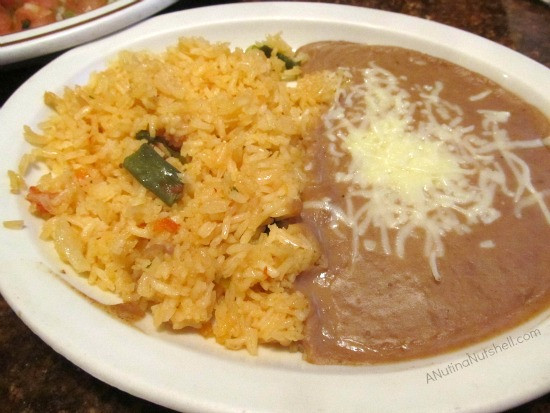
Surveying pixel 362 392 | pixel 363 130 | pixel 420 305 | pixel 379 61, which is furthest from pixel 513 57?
pixel 362 392

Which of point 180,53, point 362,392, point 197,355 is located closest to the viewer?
point 362,392

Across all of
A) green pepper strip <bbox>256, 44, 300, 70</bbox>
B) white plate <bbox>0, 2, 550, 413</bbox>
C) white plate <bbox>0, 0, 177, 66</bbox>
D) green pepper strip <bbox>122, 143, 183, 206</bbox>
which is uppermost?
white plate <bbox>0, 0, 177, 66</bbox>

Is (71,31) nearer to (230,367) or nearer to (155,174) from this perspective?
(155,174)

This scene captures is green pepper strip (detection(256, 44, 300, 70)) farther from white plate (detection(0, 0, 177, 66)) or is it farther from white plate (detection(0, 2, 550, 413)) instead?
white plate (detection(0, 2, 550, 413))

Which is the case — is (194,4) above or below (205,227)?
above

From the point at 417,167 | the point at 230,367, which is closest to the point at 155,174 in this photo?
the point at 230,367

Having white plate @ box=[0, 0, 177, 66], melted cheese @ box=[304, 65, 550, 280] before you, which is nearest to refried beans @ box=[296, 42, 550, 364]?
melted cheese @ box=[304, 65, 550, 280]

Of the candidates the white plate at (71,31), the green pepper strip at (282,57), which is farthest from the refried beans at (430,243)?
the white plate at (71,31)

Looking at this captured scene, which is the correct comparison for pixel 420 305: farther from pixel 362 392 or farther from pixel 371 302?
pixel 362 392
